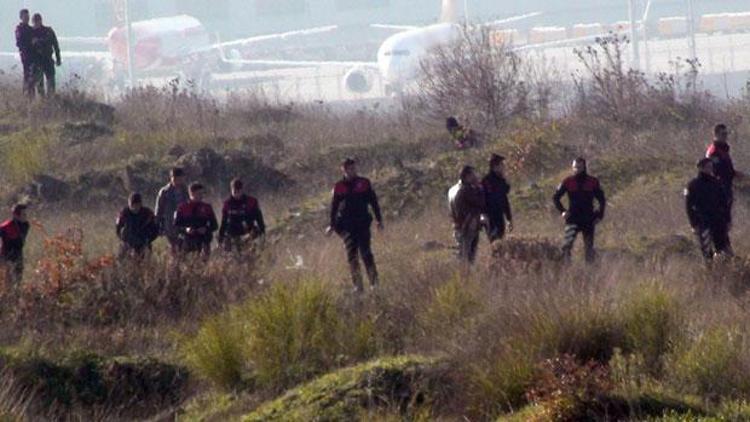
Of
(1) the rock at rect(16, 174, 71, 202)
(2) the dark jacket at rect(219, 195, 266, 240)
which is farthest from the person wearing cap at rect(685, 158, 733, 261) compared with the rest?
(1) the rock at rect(16, 174, 71, 202)

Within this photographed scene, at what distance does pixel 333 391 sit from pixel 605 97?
23586 mm

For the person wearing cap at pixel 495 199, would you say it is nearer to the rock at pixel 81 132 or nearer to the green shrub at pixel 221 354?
the green shrub at pixel 221 354

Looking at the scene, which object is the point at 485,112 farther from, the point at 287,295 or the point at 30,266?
the point at 287,295

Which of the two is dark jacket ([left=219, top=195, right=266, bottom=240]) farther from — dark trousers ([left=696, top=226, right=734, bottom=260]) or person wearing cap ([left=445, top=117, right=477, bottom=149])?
person wearing cap ([left=445, top=117, right=477, bottom=149])

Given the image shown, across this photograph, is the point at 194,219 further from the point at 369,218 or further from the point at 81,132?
the point at 81,132

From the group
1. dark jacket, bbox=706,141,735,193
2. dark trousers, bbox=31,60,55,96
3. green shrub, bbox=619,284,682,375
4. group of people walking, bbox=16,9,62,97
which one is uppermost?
group of people walking, bbox=16,9,62,97

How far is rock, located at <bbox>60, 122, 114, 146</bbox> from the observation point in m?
32.9

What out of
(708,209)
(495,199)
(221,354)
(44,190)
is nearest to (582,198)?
(495,199)

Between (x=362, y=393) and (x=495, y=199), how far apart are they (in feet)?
23.8

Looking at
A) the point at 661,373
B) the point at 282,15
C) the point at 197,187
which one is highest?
the point at 282,15

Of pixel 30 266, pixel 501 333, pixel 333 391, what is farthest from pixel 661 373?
pixel 30 266

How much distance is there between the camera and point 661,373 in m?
14.0

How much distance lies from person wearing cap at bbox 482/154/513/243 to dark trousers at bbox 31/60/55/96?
46.1 feet

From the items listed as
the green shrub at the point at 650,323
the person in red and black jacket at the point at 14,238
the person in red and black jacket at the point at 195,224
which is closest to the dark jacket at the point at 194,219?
the person in red and black jacket at the point at 195,224
